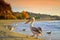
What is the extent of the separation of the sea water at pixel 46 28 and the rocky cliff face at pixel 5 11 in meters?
0.14

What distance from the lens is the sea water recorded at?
6.52 feet

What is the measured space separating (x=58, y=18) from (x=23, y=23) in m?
0.47

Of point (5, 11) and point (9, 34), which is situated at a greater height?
point (5, 11)

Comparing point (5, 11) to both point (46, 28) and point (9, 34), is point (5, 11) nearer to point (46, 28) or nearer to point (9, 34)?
point (9, 34)

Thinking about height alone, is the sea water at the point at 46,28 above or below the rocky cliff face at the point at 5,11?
below

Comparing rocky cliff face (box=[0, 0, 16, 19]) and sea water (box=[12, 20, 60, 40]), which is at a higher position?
rocky cliff face (box=[0, 0, 16, 19])

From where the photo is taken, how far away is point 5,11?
2016 millimetres

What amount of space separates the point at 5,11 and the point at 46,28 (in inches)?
22.8

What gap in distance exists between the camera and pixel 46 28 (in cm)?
202

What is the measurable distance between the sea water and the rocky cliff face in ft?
0.45

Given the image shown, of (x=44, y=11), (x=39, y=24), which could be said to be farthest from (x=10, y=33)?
(x=44, y=11)

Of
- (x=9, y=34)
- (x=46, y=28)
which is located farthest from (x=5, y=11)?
(x=46, y=28)

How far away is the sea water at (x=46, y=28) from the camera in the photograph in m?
1.99

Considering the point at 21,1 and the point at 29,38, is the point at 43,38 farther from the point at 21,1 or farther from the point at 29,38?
the point at 21,1
